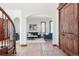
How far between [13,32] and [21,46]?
0.46 meters

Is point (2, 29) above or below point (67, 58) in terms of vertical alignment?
above

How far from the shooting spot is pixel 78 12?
13.4ft

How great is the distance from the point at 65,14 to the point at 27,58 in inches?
108

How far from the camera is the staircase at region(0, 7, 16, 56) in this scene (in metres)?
3.86

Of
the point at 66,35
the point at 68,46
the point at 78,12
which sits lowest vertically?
the point at 68,46

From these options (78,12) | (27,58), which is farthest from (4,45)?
(78,12)

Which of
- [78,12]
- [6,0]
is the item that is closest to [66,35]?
[78,12]

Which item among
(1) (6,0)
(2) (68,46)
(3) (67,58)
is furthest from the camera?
(2) (68,46)

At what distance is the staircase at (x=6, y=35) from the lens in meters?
3.86

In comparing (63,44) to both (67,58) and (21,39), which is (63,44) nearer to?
(21,39)

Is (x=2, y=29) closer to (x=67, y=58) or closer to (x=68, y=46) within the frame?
(x=67, y=58)

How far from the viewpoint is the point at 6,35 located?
13.3ft

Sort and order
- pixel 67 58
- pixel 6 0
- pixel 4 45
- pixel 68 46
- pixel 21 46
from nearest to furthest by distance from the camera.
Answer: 1. pixel 67 58
2. pixel 6 0
3. pixel 4 45
4. pixel 21 46
5. pixel 68 46

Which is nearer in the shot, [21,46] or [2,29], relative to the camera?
[2,29]
